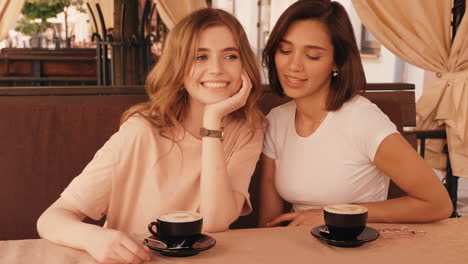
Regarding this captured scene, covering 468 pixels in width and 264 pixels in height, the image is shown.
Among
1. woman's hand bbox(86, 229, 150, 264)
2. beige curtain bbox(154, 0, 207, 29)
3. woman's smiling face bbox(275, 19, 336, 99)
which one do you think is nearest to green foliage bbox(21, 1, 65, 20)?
beige curtain bbox(154, 0, 207, 29)

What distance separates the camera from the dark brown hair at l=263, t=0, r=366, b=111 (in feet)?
5.51

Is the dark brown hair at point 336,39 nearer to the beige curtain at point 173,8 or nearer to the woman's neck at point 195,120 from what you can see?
the woman's neck at point 195,120

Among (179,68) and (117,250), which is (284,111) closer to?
(179,68)

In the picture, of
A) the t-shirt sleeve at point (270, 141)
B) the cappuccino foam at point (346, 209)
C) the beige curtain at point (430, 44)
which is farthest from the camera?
the beige curtain at point (430, 44)

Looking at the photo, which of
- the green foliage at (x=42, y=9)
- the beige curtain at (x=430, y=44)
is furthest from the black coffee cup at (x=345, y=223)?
the green foliage at (x=42, y=9)

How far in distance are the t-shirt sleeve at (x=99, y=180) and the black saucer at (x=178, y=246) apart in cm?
35

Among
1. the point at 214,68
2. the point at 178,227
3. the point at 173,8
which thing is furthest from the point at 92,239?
the point at 173,8

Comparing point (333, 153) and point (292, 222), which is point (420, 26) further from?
point (292, 222)

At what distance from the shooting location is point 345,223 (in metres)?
1.15

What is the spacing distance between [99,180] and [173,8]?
1.99 metres

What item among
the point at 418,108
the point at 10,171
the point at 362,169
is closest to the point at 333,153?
the point at 362,169

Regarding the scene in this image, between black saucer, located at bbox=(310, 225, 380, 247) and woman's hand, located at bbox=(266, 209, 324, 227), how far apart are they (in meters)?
0.30

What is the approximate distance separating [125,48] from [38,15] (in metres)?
3.82

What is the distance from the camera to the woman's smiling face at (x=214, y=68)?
1536 millimetres
